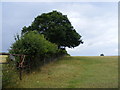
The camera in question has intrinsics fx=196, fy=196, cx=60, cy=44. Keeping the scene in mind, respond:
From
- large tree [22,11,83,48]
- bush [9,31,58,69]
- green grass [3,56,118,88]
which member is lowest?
green grass [3,56,118,88]

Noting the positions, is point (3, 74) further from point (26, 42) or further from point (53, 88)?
point (26, 42)

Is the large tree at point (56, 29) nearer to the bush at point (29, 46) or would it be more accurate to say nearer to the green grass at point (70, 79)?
the green grass at point (70, 79)

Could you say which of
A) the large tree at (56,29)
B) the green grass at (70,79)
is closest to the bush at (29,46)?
the green grass at (70,79)

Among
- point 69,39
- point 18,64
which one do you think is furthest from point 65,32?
point 18,64

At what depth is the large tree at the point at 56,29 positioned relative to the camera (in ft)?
103

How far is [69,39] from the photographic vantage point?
33.8m

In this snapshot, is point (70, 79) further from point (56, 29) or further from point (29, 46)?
point (56, 29)

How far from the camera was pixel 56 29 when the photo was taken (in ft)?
102

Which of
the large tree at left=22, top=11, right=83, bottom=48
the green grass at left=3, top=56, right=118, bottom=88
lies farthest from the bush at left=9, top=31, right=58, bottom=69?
the large tree at left=22, top=11, right=83, bottom=48

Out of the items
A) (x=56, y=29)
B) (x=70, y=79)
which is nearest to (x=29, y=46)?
(x=70, y=79)

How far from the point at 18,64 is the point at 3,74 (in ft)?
11.9

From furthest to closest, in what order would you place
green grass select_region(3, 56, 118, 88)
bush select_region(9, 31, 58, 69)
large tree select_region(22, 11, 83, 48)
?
large tree select_region(22, 11, 83, 48), bush select_region(9, 31, 58, 69), green grass select_region(3, 56, 118, 88)

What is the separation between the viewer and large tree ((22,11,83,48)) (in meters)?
31.5

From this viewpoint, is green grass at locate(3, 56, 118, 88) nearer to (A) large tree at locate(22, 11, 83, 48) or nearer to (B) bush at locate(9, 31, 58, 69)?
(B) bush at locate(9, 31, 58, 69)
